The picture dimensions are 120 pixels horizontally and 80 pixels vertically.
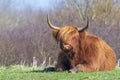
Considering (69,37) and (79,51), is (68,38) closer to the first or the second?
(69,37)

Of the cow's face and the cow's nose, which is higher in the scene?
the cow's face

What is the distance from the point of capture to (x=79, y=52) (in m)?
11.7

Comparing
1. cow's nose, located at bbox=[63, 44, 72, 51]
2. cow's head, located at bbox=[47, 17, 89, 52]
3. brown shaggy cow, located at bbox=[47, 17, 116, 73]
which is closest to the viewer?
cow's nose, located at bbox=[63, 44, 72, 51]

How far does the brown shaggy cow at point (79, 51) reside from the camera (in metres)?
11.3

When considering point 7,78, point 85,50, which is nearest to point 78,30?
point 85,50

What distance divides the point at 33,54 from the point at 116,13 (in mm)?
15258

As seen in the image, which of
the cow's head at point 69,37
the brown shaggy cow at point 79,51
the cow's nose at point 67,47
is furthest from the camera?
the brown shaggy cow at point 79,51

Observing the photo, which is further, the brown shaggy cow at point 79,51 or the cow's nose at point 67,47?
the brown shaggy cow at point 79,51

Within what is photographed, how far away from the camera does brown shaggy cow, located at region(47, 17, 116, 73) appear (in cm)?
1130

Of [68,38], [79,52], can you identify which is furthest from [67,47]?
[79,52]

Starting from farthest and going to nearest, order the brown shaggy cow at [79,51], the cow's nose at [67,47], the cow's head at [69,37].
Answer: the brown shaggy cow at [79,51], the cow's head at [69,37], the cow's nose at [67,47]

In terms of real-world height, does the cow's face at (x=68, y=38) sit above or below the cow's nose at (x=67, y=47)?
above

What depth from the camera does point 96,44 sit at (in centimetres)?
1203

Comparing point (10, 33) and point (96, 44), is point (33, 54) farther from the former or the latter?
point (96, 44)
